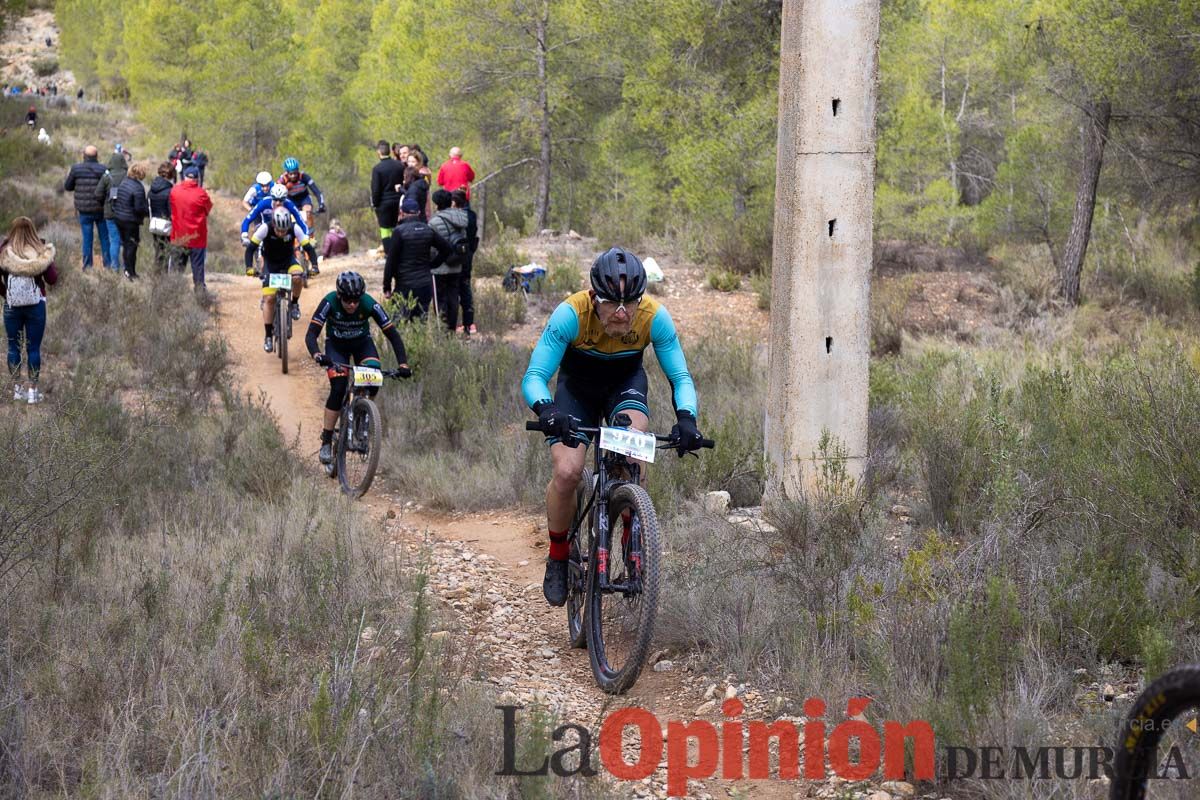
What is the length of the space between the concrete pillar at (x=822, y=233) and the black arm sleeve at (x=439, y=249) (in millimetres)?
5775

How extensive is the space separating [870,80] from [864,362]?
1.67m

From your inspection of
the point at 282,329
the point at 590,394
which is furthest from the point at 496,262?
the point at 590,394

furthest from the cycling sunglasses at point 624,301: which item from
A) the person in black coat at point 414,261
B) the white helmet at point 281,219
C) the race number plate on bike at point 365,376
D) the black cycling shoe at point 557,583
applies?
the white helmet at point 281,219

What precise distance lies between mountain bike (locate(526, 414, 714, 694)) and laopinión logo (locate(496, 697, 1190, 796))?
40 centimetres

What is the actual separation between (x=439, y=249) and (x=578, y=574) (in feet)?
24.3

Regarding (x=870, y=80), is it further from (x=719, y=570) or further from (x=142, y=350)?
(x=142, y=350)

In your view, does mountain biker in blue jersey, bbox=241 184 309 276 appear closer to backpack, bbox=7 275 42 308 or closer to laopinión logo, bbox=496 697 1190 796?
backpack, bbox=7 275 42 308

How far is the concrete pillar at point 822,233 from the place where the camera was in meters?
6.95

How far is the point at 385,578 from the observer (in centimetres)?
627

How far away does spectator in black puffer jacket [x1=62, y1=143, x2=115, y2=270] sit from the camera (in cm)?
1697

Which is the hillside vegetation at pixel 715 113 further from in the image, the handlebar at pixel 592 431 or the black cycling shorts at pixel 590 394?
the handlebar at pixel 592 431

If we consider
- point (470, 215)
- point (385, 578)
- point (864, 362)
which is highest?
point (470, 215)

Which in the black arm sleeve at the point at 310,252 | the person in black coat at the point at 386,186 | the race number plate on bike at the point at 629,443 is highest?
the person in black coat at the point at 386,186

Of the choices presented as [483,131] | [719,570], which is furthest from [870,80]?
[483,131]
